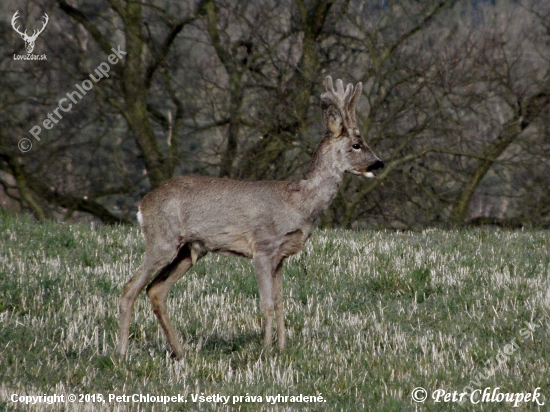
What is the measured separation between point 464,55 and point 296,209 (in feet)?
A: 39.6

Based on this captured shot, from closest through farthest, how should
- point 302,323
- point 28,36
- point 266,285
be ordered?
point 266,285 → point 302,323 → point 28,36

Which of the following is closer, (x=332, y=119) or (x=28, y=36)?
(x=332, y=119)

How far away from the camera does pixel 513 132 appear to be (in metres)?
17.1

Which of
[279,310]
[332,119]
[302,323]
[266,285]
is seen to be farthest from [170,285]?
[332,119]

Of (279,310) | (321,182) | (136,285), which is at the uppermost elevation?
(321,182)

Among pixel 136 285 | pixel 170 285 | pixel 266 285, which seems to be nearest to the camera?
pixel 136 285

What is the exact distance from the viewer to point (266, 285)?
6.06 m

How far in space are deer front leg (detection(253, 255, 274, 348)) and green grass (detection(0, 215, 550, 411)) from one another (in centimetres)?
22

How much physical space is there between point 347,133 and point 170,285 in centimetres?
195

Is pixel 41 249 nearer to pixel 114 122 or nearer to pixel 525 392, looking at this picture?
pixel 525 392

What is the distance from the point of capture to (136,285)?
5957mm

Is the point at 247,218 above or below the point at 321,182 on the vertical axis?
below

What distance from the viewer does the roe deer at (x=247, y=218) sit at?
5.97 m

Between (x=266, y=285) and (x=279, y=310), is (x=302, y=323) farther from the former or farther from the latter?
(x=266, y=285)
